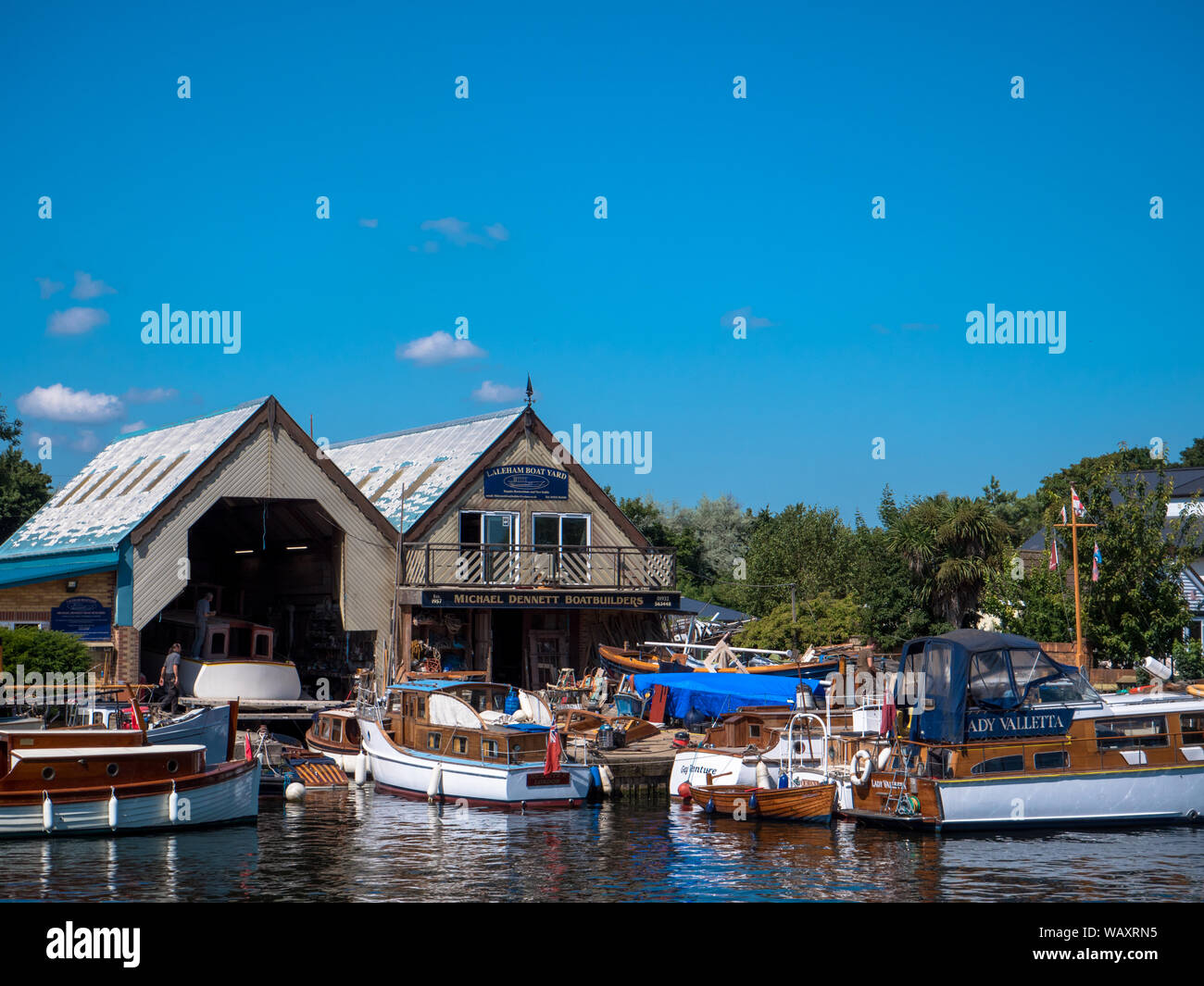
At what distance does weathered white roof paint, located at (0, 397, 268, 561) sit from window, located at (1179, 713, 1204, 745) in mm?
28576

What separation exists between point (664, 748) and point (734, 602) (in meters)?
36.7

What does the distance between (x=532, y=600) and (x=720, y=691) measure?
25.4 feet

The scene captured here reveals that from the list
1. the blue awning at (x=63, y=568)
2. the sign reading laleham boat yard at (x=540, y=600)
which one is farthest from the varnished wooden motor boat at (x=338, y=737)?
the blue awning at (x=63, y=568)

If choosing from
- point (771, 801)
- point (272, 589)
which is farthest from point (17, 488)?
point (771, 801)

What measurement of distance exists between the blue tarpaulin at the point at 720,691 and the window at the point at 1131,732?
442 inches

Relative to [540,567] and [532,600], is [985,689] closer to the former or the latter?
[532,600]

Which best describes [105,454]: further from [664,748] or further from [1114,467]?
[1114,467]

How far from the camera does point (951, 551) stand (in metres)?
56.4

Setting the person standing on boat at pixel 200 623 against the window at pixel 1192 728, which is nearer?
the window at pixel 1192 728

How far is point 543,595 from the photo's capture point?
43.3 meters

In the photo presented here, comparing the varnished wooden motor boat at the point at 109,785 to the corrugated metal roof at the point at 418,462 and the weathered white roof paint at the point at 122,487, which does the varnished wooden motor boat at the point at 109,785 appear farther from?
the corrugated metal roof at the point at 418,462

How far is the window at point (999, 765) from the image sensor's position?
27078 mm

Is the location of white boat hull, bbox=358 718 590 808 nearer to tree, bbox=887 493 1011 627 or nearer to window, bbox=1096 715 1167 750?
window, bbox=1096 715 1167 750

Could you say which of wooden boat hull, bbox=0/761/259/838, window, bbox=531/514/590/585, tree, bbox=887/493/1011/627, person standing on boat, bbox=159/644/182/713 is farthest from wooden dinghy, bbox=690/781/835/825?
tree, bbox=887/493/1011/627
